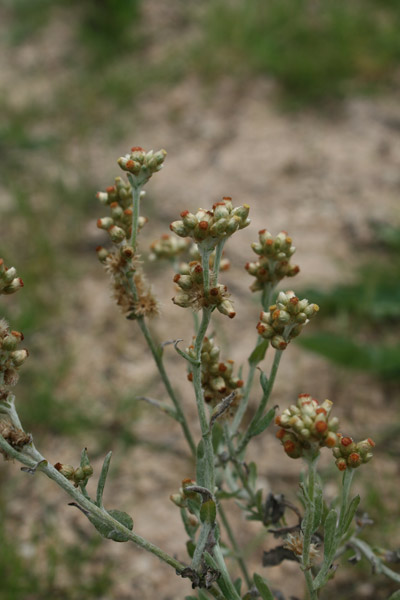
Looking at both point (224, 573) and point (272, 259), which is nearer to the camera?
point (224, 573)

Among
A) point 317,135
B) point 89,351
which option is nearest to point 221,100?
point 317,135

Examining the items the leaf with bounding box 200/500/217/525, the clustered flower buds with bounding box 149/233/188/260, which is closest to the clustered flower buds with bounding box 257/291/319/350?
the leaf with bounding box 200/500/217/525

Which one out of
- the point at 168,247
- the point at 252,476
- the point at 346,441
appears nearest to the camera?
the point at 346,441

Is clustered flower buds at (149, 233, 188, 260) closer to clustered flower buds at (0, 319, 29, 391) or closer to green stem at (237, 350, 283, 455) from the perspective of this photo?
green stem at (237, 350, 283, 455)

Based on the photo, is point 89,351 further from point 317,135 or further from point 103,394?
point 317,135

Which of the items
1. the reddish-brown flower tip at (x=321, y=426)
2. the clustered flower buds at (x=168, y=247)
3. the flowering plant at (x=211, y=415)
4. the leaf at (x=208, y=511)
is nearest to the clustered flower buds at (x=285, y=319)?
the flowering plant at (x=211, y=415)

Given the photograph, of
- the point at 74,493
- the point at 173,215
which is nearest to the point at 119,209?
the point at 74,493

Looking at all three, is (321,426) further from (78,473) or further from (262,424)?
(78,473)
